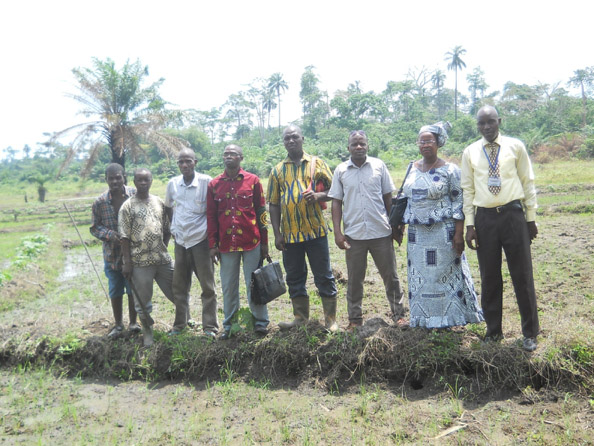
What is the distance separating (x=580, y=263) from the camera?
6129mm

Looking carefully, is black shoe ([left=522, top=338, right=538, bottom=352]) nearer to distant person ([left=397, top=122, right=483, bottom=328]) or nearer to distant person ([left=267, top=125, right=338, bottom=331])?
distant person ([left=397, top=122, right=483, bottom=328])

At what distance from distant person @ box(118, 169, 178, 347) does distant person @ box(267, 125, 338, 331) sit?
1.23 metres

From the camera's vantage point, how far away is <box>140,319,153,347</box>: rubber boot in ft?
14.7

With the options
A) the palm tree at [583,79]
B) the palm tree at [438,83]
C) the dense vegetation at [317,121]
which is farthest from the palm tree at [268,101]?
the palm tree at [583,79]

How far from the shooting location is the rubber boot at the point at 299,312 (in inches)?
170

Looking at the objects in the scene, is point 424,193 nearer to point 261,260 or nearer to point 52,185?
point 261,260

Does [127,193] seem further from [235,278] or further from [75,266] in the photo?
[75,266]

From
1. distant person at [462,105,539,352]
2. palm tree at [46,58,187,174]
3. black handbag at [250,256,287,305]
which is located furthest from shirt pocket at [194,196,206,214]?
palm tree at [46,58,187,174]

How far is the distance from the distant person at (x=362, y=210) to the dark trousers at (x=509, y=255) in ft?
2.58

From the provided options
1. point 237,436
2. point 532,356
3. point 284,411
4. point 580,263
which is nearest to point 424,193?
point 532,356

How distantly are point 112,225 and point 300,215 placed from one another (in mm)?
2013

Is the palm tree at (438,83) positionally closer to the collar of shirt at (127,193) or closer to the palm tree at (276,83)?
the palm tree at (276,83)

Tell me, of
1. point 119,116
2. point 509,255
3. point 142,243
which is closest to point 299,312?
point 142,243

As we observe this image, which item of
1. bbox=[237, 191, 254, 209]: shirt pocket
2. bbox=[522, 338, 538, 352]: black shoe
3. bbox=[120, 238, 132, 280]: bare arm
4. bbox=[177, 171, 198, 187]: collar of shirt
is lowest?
bbox=[522, 338, 538, 352]: black shoe
